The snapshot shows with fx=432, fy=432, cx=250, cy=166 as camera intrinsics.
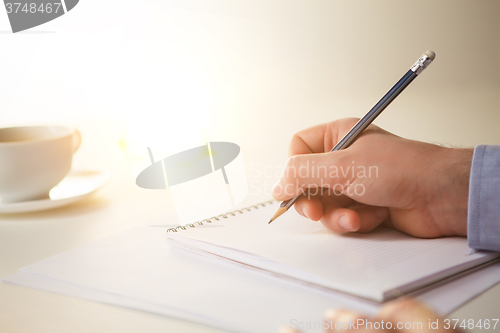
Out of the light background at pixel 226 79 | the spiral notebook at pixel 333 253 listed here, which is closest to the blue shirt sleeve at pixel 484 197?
the spiral notebook at pixel 333 253

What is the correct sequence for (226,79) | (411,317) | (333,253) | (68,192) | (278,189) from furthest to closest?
(226,79) → (68,192) → (278,189) → (333,253) → (411,317)

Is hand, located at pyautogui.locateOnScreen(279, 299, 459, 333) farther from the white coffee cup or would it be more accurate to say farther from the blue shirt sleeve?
the white coffee cup

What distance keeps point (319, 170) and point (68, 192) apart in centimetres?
57

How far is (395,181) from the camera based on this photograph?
56 cm

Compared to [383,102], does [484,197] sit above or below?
below

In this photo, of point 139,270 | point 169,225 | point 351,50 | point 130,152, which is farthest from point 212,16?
point 139,270

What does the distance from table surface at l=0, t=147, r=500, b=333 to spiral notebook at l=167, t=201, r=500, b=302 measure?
5 cm

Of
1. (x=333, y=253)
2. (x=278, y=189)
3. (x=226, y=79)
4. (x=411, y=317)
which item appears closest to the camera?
(x=411, y=317)

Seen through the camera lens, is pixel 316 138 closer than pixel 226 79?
Yes

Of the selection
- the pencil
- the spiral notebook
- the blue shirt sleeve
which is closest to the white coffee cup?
the spiral notebook

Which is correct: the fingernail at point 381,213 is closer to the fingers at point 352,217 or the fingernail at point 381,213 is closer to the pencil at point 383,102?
the fingers at point 352,217

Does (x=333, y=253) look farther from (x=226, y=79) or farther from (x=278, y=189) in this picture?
(x=226, y=79)

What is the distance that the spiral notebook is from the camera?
42cm

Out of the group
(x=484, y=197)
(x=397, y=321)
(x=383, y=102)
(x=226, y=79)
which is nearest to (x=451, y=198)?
(x=484, y=197)
